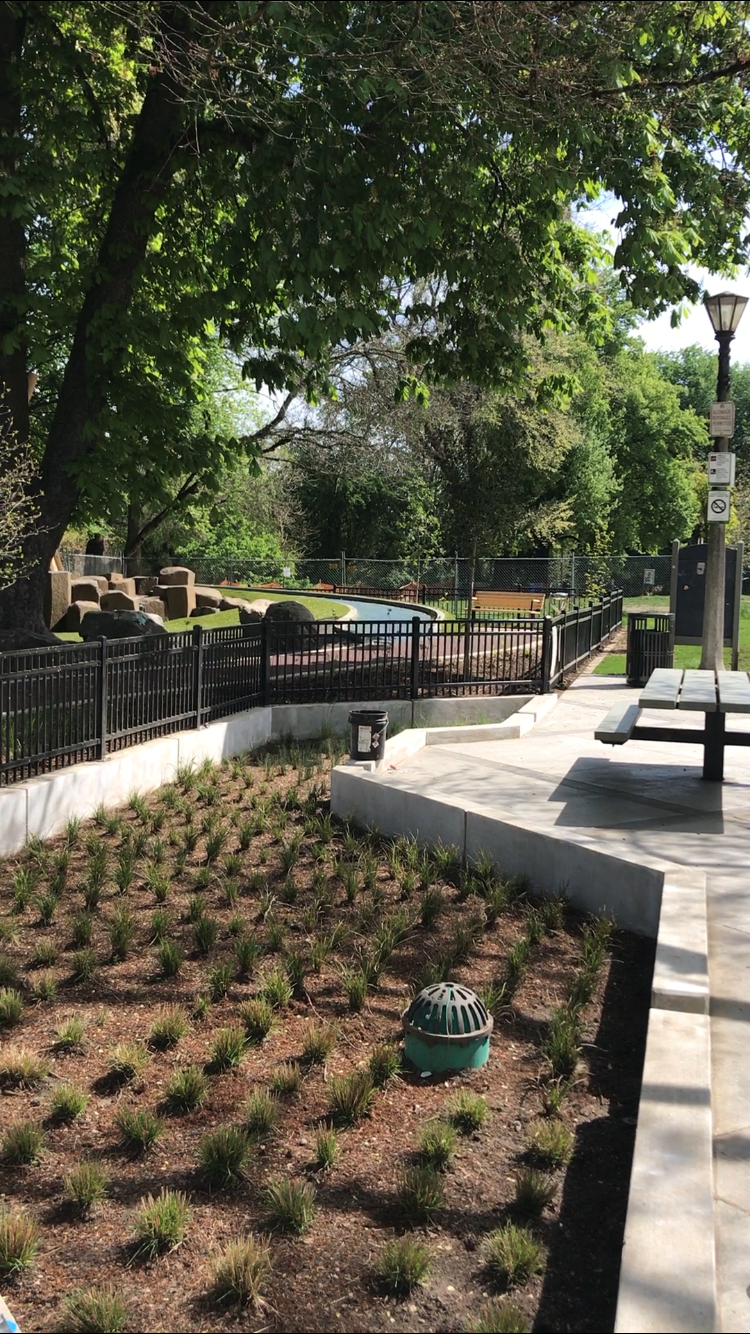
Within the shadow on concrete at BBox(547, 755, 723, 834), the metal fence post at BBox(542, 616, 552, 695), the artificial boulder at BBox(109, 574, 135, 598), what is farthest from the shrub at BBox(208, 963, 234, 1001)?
the artificial boulder at BBox(109, 574, 135, 598)

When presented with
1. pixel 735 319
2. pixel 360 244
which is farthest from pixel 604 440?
pixel 360 244

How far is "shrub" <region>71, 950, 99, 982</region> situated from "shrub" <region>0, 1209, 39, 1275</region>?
2.02 meters

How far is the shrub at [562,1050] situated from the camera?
4.05 metres

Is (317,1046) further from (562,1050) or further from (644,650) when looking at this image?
(644,650)

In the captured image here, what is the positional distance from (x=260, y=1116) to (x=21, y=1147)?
817 millimetres

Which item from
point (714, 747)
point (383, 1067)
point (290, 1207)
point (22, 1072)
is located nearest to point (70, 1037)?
point (22, 1072)

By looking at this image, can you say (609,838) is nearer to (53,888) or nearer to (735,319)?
(53,888)

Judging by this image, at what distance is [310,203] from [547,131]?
2028 millimetres

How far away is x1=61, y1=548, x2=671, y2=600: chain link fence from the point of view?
117 ft

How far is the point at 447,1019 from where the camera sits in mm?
4102

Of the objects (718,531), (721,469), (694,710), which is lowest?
(694,710)

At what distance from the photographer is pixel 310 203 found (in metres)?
8.82

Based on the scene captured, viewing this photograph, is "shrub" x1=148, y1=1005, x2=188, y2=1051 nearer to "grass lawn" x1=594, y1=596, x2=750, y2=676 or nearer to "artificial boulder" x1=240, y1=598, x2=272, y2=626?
"grass lawn" x1=594, y1=596, x2=750, y2=676

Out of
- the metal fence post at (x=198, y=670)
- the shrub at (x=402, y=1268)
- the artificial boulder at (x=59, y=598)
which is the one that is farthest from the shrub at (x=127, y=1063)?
the artificial boulder at (x=59, y=598)
